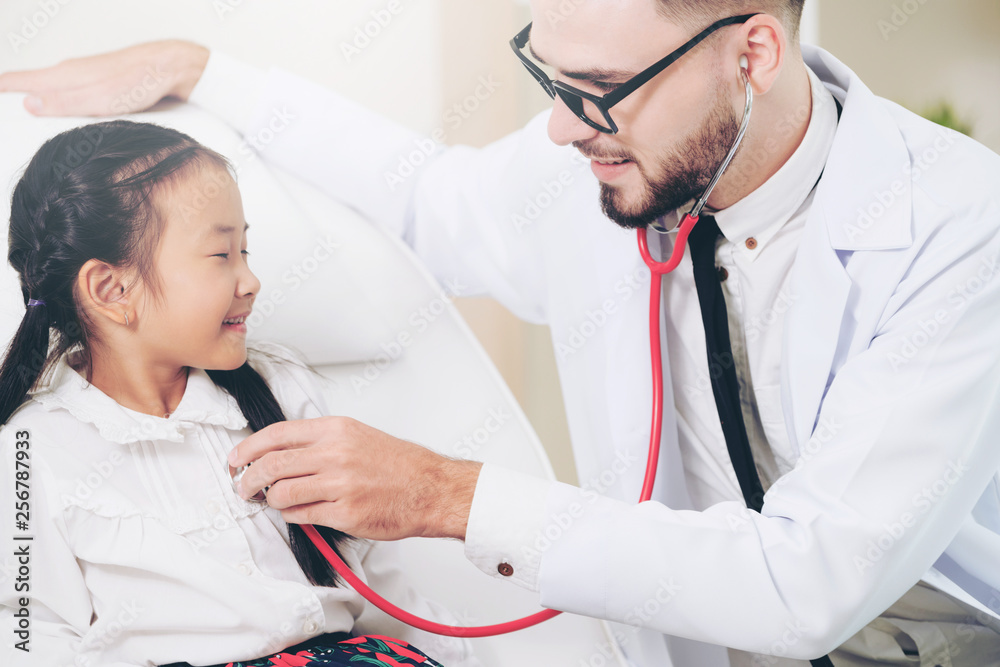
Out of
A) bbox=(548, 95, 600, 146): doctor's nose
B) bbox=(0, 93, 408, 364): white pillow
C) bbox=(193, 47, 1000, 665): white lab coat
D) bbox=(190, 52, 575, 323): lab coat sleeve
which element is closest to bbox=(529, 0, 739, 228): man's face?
bbox=(548, 95, 600, 146): doctor's nose

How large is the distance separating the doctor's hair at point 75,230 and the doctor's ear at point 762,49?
25.9 inches

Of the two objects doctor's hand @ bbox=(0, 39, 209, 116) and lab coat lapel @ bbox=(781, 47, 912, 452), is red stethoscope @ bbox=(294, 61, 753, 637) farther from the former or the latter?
doctor's hand @ bbox=(0, 39, 209, 116)

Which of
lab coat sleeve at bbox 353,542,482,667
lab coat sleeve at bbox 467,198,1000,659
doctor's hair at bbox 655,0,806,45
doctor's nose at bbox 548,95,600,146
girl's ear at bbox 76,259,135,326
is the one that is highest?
doctor's hair at bbox 655,0,806,45

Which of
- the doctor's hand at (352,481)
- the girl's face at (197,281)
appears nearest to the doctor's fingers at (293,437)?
the doctor's hand at (352,481)

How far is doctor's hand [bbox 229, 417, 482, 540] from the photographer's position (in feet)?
2.38

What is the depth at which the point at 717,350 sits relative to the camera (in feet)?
3.23

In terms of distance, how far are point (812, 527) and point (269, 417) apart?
2.00 feet

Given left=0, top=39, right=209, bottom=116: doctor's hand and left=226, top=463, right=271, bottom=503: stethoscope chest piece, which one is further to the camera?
left=0, top=39, right=209, bottom=116: doctor's hand

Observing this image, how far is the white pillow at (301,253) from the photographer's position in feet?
2.89

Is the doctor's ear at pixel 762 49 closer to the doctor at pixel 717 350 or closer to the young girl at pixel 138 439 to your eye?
the doctor at pixel 717 350

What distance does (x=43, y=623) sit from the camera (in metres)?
0.69

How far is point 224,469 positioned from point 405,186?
0.61m

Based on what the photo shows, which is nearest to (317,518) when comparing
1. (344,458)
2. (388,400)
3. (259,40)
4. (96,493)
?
(344,458)

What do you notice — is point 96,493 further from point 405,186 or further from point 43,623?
point 405,186
